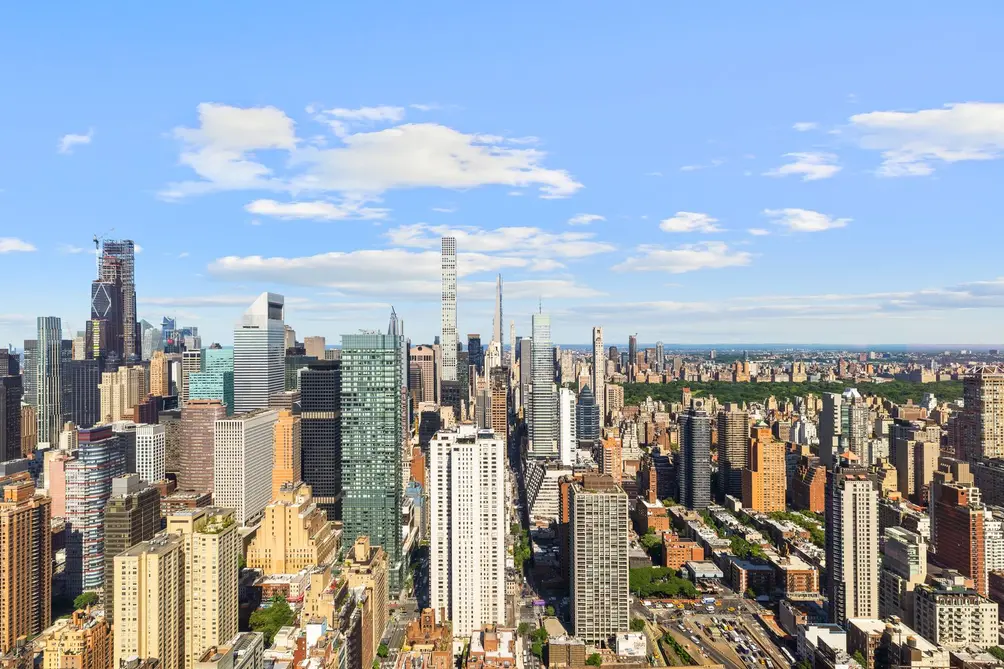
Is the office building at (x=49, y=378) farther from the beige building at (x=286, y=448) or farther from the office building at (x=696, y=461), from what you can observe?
the office building at (x=696, y=461)

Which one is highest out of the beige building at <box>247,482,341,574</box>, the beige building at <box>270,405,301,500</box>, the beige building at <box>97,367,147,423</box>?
the beige building at <box>97,367,147,423</box>

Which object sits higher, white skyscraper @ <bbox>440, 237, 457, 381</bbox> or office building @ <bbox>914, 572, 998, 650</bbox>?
white skyscraper @ <bbox>440, 237, 457, 381</bbox>

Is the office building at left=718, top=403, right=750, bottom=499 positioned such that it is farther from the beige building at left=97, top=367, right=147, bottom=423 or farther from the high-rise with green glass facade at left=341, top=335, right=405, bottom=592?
the beige building at left=97, top=367, right=147, bottom=423

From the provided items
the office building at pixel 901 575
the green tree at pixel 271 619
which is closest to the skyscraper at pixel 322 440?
the green tree at pixel 271 619

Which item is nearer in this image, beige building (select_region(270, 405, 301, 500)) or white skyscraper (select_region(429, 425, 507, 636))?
white skyscraper (select_region(429, 425, 507, 636))

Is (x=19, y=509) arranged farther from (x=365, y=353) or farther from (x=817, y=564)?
(x=817, y=564)

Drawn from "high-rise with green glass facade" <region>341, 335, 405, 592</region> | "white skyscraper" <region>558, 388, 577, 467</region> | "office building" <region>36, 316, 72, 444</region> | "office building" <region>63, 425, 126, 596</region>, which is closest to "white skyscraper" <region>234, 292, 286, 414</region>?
"office building" <region>36, 316, 72, 444</region>

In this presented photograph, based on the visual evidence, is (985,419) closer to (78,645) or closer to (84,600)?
(78,645)

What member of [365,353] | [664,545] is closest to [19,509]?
[365,353]
